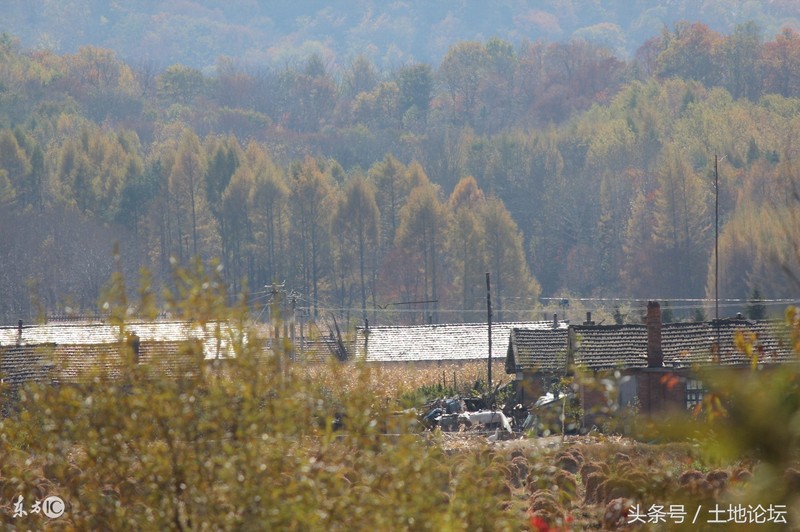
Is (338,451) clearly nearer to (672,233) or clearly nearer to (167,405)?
(167,405)

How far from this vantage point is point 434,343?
58812mm

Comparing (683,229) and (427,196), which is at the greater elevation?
(427,196)

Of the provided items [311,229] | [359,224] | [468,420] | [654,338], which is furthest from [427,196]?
[654,338]

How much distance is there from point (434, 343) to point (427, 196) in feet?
125

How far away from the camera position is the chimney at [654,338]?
33938 millimetres

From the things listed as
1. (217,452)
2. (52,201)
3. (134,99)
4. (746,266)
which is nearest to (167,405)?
(217,452)

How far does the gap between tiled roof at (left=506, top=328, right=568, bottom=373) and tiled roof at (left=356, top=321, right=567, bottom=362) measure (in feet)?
41.9

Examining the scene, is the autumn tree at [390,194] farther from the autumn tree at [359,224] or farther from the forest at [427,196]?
the autumn tree at [359,224]

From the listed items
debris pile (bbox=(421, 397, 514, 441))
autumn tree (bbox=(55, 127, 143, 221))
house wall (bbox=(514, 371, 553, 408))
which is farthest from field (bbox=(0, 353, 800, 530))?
autumn tree (bbox=(55, 127, 143, 221))

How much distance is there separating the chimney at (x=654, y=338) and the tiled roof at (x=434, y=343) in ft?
69.8

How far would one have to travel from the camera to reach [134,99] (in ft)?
502

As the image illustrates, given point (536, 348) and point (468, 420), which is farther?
point (536, 348)

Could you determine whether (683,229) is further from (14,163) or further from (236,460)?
(236,460)

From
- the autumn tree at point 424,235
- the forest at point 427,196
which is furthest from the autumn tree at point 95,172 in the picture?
the autumn tree at point 424,235
